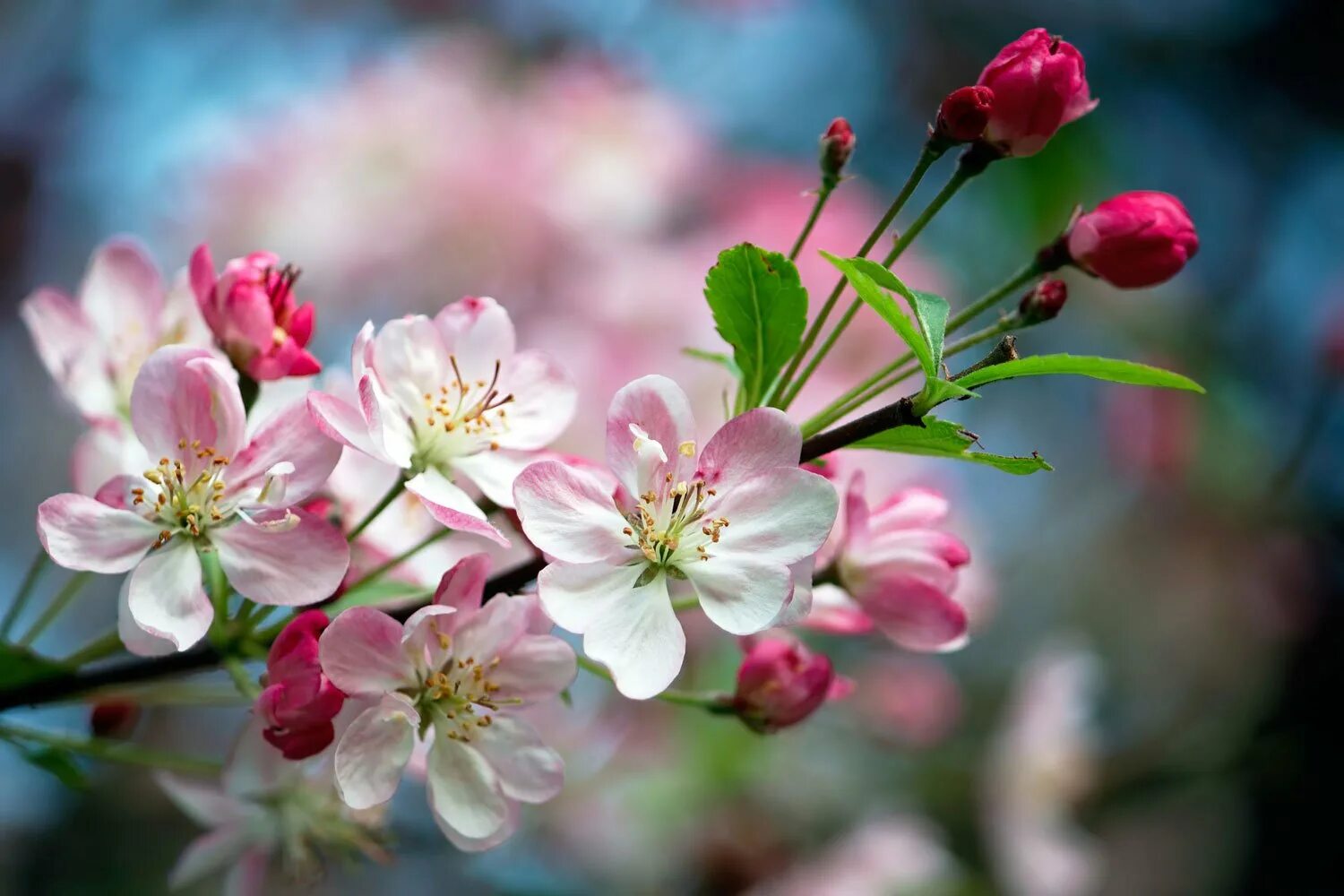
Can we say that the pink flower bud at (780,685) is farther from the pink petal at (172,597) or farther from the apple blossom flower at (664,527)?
the pink petal at (172,597)

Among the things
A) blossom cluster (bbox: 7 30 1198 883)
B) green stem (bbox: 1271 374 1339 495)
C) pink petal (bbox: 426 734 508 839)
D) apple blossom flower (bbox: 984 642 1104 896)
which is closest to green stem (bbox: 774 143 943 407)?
blossom cluster (bbox: 7 30 1198 883)

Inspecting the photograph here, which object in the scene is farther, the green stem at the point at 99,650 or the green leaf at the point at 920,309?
the green stem at the point at 99,650

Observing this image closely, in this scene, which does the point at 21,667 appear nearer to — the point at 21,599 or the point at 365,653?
the point at 21,599

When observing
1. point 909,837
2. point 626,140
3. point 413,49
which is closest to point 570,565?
point 909,837

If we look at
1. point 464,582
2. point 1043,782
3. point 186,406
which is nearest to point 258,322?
point 186,406

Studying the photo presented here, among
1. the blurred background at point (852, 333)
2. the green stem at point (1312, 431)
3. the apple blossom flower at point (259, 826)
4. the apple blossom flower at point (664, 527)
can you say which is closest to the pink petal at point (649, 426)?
the apple blossom flower at point (664, 527)

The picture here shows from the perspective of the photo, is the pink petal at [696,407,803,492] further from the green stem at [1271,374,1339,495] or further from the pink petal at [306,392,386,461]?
the green stem at [1271,374,1339,495]
